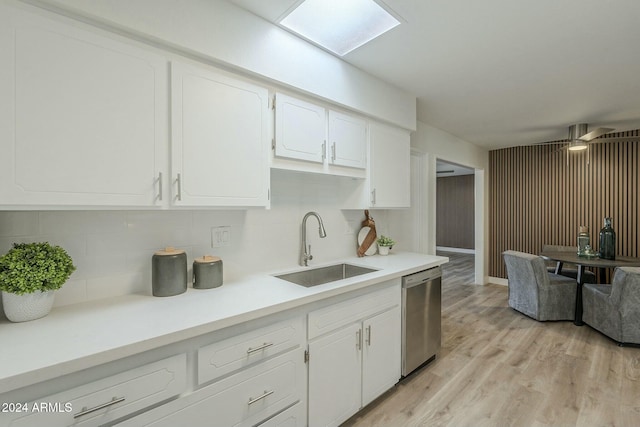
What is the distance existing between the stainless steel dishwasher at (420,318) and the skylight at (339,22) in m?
1.74

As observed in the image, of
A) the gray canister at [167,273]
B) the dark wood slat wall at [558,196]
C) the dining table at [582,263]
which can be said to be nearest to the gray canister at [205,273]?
the gray canister at [167,273]

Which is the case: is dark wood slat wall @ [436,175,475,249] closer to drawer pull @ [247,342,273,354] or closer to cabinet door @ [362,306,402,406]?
cabinet door @ [362,306,402,406]

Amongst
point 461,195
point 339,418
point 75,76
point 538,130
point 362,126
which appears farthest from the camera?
point 461,195

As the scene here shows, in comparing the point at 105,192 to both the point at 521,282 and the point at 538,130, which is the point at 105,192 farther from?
the point at 538,130

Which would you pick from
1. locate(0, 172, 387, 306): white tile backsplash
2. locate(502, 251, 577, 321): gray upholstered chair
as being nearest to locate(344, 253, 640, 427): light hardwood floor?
locate(502, 251, 577, 321): gray upholstered chair

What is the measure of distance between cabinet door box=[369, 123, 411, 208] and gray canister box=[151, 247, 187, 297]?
1.54 m

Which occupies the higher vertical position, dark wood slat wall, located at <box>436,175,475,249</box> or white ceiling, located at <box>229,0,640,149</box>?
white ceiling, located at <box>229,0,640,149</box>

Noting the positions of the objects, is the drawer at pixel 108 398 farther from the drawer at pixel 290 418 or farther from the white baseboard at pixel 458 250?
the white baseboard at pixel 458 250

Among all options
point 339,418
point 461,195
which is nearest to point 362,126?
point 339,418

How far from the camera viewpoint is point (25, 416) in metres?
0.84

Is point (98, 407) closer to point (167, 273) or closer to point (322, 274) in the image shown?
point (167, 273)

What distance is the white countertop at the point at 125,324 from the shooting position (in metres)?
0.86

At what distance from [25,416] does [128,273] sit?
729mm

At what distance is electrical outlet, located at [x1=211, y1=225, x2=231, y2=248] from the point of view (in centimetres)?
181
